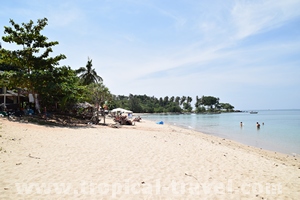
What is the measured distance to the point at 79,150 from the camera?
25.0 ft

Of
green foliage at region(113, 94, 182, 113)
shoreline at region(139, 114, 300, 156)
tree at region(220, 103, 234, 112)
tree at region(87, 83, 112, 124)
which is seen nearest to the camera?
shoreline at region(139, 114, 300, 156)

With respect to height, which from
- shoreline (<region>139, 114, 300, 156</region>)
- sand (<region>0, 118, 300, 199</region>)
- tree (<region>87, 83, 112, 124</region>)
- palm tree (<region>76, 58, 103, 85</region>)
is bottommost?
shoreline (<region>139, 114, 300, 156</region>)

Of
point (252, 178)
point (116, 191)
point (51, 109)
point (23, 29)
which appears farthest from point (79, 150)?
point (51, 109)

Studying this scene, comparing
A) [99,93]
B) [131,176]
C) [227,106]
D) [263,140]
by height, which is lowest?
[263,140]

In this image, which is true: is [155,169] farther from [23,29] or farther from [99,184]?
[23,29]

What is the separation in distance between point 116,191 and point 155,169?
1725 mm

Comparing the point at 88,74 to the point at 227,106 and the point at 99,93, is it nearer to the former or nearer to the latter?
the point at 99,93

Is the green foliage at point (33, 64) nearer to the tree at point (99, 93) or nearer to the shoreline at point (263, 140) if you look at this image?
the tree at point (99, 93)

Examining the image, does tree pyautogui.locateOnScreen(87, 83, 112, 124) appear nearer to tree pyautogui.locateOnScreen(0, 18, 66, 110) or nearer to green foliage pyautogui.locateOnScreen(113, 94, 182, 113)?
tree pyautogui.locateOnScreen(0, 18, 66, 110)

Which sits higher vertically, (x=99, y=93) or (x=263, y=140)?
(x=99, y=93)

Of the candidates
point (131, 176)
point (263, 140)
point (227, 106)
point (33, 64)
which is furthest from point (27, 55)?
point (227, 106)

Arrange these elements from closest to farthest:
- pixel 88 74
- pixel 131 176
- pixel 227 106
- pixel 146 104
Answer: pixel 131 176, pixel 88 74, pixel 146 104, pixel 227 106

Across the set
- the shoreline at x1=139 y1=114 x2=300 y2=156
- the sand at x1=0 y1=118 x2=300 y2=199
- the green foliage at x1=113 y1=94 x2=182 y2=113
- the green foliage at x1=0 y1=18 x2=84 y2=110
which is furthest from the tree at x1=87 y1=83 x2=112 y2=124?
the green foliage at x1=113 y1=94 x2=182 y2=113

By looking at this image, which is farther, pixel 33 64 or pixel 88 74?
pixel 88 74
